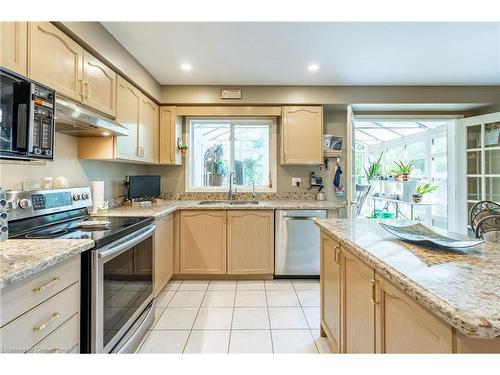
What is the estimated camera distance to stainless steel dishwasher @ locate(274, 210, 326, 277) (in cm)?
299

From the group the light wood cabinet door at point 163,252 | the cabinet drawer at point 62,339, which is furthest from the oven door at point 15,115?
the light wood cabinet door at point 163,252

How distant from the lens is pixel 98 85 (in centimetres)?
200

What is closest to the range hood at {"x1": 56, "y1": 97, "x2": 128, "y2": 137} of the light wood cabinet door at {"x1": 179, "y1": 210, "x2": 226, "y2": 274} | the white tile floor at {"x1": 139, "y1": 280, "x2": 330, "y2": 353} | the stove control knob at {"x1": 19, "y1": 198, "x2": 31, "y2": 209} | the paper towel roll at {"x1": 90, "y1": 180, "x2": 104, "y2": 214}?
the paper towel roll at {"x1": 90, "y1": 180, "x2": 104, "y2": 214}

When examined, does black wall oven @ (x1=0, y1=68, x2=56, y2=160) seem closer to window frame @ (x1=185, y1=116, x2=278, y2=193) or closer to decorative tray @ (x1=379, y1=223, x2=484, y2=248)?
decorative tray @ (x1=379, y1=223, x2=484, y2=248)

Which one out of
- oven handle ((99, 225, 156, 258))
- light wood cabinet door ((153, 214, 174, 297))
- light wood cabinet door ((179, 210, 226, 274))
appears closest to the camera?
oven handle ((99, 225, 156, 258))

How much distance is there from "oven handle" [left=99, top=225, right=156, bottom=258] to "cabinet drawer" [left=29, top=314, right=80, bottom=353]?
311mm

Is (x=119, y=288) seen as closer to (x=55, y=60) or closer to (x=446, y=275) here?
(x=55, y=60)

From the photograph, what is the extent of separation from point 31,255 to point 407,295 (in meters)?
1.44

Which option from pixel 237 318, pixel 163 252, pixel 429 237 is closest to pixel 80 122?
pixel 163 252

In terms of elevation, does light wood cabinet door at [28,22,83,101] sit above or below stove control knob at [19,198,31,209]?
above

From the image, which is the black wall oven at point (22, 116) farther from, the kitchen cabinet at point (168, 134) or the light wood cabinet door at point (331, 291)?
the kitchen cabinet at point (168, 134)
